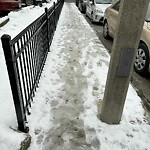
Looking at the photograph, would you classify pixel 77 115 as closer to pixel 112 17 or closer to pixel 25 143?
pixel 25 143

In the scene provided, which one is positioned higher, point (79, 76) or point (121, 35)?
point (121, 35)

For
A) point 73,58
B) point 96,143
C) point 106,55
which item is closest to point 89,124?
point 96,143

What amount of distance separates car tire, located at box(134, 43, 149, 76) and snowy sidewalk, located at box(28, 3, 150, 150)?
793 mm

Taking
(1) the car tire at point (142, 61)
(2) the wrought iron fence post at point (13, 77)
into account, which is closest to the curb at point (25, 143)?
(2) the wrought iron fence post at point (13, 77)

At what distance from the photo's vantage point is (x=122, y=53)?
2035mm

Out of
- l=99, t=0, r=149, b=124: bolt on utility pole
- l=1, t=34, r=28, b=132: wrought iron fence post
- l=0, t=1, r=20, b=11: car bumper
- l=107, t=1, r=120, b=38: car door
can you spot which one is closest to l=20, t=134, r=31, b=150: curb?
l=1, t=34, r=28, b=132: wrought iron fence post

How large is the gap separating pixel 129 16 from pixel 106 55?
3564 millimetres

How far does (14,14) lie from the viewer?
8664mm

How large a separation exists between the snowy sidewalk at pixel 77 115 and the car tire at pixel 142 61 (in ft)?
2.60

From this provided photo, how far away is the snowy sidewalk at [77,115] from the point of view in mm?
2350

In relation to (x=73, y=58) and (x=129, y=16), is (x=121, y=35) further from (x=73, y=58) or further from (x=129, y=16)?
(x=73, y=58)

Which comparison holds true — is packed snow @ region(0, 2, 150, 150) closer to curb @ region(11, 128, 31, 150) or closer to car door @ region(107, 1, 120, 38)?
curb @ region(11, 128, 31, 150)

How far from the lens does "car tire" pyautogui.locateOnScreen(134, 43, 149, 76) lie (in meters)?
4.04

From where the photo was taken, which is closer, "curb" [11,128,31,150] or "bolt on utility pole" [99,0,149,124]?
"bolt on utility pole" [99,0,149,124]
